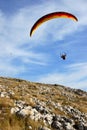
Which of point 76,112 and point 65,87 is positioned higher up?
point 65,87

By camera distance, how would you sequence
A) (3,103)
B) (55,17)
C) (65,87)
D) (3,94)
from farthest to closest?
(65,87)
(3,94)
(3,103)
(55,17)

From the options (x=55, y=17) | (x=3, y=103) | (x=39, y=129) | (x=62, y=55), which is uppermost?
(x=55, y=17)

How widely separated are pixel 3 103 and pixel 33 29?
26.7 feet

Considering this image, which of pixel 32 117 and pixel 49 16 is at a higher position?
pixel 49 16

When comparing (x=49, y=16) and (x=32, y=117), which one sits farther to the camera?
(x=32, y=117)

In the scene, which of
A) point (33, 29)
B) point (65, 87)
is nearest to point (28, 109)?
point (33, 29)

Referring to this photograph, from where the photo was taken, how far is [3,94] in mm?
35938

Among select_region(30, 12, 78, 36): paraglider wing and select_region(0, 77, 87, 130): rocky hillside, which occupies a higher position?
select_region(30, 12, 78, 36): paraglider wing

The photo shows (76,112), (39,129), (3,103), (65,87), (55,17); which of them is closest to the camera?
(55,17)

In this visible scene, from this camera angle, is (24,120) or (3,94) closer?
(24,120)

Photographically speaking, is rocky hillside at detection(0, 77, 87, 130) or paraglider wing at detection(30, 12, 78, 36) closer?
paraglider wing at detection(30, 12, 78, 36)

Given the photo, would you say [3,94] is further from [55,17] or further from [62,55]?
[55,17]

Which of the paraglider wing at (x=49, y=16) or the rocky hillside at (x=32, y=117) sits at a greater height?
the paraglider wing at (x=49, y=16)

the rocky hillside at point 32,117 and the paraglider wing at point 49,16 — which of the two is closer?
the paraglider wing at point 49,16
